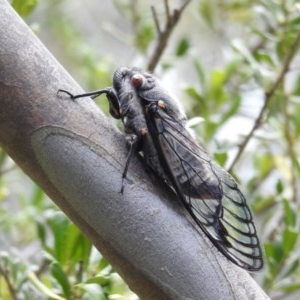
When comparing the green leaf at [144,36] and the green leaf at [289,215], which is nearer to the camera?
the green leaf at [289,215]

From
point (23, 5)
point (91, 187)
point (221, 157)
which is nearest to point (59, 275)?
point (91, 187)

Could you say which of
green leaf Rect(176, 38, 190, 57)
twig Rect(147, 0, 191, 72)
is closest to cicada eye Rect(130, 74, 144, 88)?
twig Rect(147, 0, 191, 72)

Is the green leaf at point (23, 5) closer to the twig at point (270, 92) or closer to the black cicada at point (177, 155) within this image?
the black cicada at point (177, 155)

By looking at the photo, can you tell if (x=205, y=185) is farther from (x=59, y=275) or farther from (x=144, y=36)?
(x=144, y=36)

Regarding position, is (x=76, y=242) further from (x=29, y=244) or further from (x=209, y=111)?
(x=29, y=244)

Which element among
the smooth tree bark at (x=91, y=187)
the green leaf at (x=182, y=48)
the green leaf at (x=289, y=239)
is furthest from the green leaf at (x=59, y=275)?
the green leaf at (x=182, y=48)

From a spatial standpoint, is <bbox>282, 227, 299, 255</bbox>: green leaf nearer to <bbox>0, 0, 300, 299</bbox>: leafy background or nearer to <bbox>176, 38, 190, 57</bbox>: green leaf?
<bbox>0, 0, 300, 299</bbox>: leafy background
